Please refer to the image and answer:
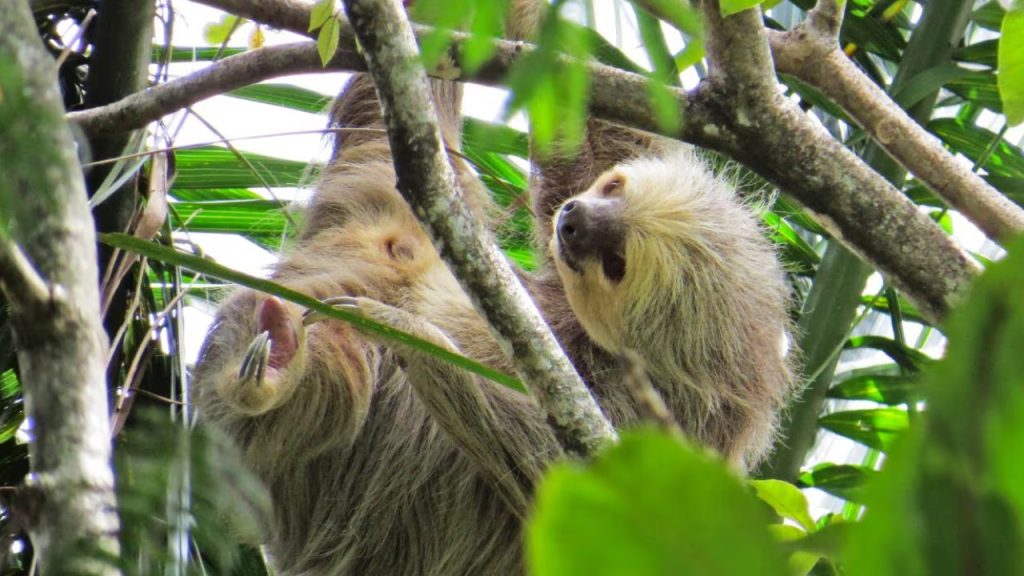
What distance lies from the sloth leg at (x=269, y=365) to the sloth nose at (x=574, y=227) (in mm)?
1044

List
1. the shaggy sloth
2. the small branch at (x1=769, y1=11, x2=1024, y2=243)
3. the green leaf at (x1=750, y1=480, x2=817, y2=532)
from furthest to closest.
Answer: the shaggy sloth, the green leaf at (x1=750, y1=480, x2=817, y2=532), the small branch at (x1=769, y1=11, x2=1024, y2=243)

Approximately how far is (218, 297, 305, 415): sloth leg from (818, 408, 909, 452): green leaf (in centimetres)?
254

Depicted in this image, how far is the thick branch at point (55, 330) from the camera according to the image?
1.26 metres

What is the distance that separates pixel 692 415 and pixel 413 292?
119cm

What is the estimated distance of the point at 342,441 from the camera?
4.16 metres

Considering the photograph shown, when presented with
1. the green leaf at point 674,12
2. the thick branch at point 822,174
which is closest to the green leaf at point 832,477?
the thick branch at point 822,174

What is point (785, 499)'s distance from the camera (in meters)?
2.79

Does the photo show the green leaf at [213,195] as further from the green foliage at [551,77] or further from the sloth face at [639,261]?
the green foliage at [551,77]

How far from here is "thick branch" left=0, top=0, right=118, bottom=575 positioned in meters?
1.26

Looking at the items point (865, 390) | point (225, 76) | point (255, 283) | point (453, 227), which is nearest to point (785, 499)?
point (453, 227)

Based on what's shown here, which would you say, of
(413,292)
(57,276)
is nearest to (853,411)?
(413,292)

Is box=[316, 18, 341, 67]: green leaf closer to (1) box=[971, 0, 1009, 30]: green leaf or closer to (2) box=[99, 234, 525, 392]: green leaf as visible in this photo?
(2) box=[99, 234, 525, 392]: green leaf

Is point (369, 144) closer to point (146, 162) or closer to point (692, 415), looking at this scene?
point (146, 162)

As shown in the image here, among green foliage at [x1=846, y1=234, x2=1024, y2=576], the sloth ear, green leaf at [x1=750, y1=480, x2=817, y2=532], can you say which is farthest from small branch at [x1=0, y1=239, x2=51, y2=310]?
the sloth ear
